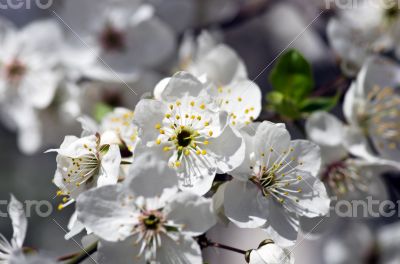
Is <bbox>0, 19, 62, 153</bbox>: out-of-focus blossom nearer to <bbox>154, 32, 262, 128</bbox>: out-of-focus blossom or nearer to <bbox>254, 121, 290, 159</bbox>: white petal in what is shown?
<bbox>154, 32, 262, 128</bbox>: out-of-focus blossom

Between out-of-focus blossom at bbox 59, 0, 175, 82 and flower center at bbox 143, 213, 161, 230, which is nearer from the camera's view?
flower center at bbox 143, 213, 161, 230

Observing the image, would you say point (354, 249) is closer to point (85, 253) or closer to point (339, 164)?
point (339, 164)

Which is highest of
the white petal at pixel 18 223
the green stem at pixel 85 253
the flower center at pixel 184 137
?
the flower center at pixel 184 137

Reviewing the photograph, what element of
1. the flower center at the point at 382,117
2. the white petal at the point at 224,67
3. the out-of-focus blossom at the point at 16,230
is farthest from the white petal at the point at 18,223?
the flower center at the point at 382,117

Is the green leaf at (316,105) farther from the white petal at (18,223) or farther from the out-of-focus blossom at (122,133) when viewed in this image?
the white petal at (18,223)

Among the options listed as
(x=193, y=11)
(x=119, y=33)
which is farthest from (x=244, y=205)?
(x=193, y=11)

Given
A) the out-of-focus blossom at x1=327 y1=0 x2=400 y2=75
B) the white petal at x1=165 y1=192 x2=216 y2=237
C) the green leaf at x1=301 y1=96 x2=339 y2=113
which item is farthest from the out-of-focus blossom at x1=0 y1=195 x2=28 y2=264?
the out-of-focus blossom at x1=327 y1=0 x2=400 y2=75

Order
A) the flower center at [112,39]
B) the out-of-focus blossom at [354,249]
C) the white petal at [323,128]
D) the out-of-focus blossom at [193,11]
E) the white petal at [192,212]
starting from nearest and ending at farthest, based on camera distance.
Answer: the white petal at [192,212]
the white petal at [323,128]
the out-of-focus blossom at [354,249]
the flower center at [112,39]
the out-of-focus blossom at [193,11]
